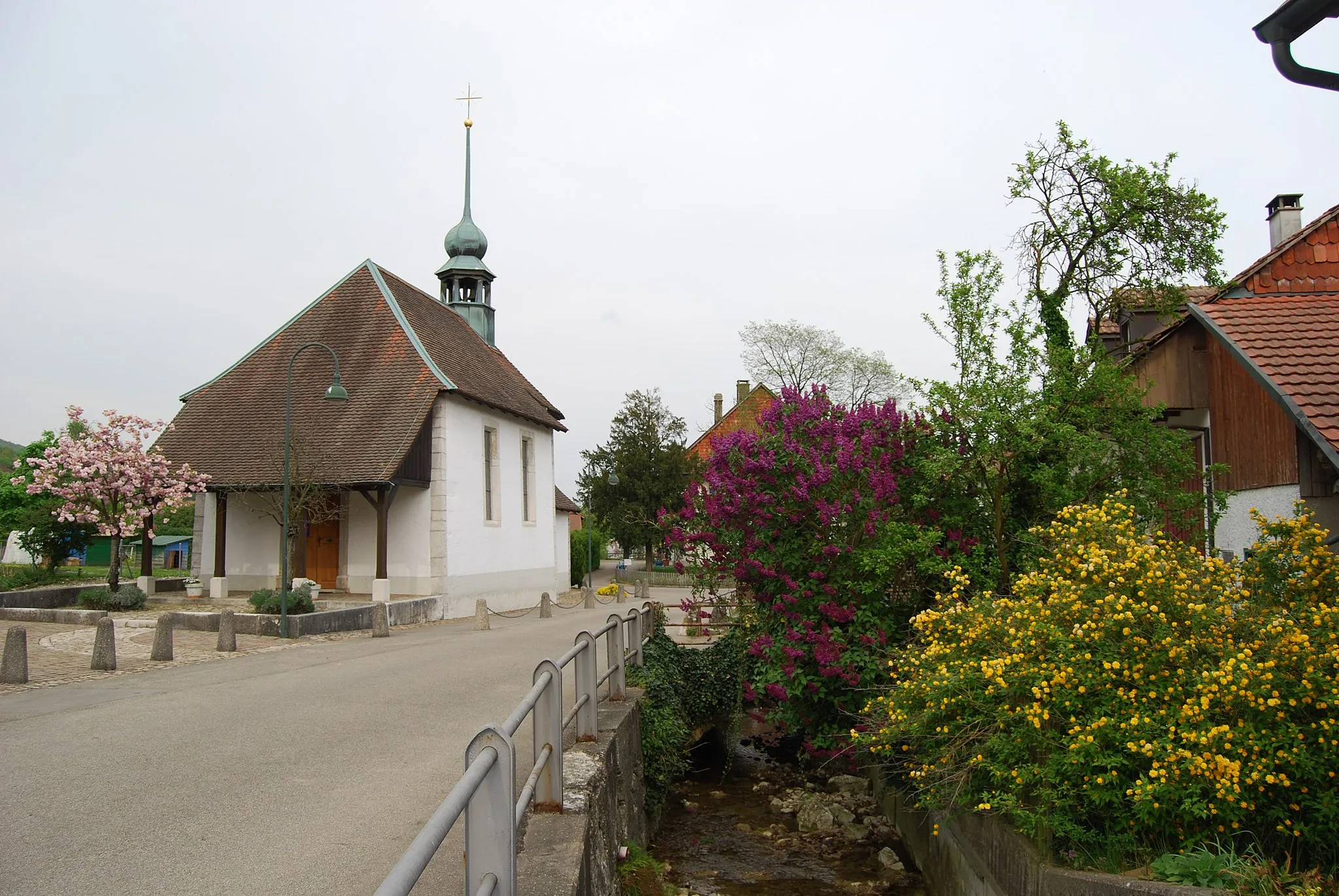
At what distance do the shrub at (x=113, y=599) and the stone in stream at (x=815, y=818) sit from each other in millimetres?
15406

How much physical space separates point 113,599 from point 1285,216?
2361cm

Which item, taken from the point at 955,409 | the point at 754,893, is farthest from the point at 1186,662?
the point at 955,409

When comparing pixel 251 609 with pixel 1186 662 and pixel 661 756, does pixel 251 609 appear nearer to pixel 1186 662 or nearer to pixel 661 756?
pixel 661 756

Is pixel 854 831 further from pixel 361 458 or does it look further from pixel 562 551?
pixel 562 551

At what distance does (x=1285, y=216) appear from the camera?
57.9ft

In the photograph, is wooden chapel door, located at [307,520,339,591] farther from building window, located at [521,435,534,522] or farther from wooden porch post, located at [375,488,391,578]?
building window, located at [521,435,534,522]

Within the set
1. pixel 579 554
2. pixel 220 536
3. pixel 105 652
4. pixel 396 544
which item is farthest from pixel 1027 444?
pixel 579 554

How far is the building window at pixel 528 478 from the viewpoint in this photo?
2978 centimetres

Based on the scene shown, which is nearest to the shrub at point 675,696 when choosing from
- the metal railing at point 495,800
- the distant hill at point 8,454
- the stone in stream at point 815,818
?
the stone in stream at point 815,818

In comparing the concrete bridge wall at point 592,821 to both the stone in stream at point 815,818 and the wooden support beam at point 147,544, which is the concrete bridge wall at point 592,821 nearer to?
the stone in stream at point 815,818

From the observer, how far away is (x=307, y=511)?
73.8 feet

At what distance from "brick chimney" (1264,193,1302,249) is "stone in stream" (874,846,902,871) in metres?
14.4

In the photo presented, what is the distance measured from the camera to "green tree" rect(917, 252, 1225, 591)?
964 cm

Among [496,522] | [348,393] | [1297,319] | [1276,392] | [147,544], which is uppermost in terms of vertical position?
[348,393]
